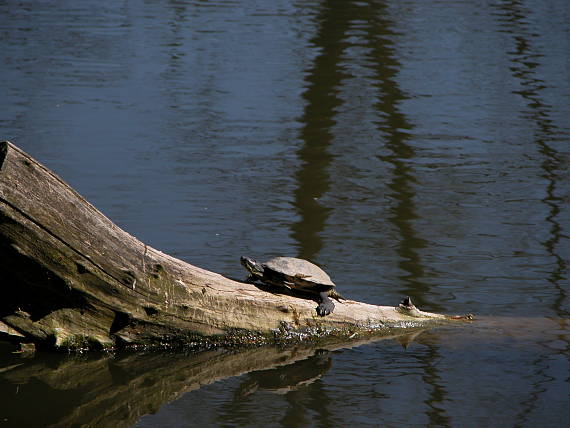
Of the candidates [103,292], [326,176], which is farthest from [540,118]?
[103,292]

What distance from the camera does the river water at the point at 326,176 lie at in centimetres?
524

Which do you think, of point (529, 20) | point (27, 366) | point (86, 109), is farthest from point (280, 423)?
point (529, 20)

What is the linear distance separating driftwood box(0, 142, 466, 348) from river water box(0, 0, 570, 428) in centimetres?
16

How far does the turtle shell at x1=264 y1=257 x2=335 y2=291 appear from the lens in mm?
5664

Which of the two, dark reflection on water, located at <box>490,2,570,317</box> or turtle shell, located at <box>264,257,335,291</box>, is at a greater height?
turtle shell, located at <box>264,257,335,291</box>

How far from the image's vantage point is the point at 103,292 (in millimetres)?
5297

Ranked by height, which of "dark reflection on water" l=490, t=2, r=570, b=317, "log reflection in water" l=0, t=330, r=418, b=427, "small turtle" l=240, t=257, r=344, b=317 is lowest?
"dark reflection on water" l=490, t=2, r=570, b=317

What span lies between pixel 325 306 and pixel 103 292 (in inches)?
51.9

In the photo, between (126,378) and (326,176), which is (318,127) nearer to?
(326,176)

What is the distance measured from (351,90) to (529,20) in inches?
257

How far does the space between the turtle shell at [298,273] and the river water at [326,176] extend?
0.42 meters

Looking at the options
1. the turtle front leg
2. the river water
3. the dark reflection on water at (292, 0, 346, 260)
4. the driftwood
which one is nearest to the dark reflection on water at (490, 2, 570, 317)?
the river water

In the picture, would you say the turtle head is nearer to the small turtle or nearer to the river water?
the small turtle

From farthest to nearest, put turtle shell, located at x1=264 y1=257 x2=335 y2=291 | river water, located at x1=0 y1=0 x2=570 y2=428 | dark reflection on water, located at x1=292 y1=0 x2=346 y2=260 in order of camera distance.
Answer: dark reflection on water, located at x1=292 y1=0 x2=346 y2=260
turtle shell, located at x1=264 y1=257 x2=335 y2=291
river water, located at x1=0 y1=0 x2=570 y2=428
